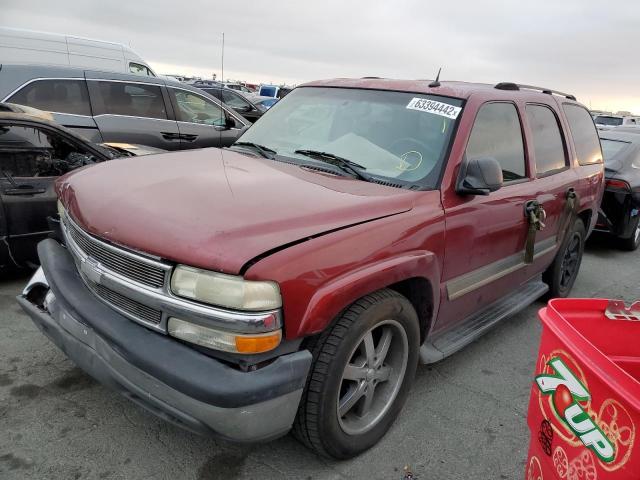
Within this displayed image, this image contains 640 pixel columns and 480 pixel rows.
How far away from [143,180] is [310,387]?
1300mm

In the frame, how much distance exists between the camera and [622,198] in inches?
259

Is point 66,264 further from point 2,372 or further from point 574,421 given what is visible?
point 574,421

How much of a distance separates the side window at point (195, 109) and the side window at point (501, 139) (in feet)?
15.9

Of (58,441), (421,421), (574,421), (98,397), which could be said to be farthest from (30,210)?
(574,421)

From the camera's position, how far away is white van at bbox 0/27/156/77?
990cm

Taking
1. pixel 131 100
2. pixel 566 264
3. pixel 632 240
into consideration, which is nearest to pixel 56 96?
pixel 131 100

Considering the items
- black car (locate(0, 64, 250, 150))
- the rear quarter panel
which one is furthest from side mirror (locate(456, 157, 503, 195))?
black car (locate(0, 64, 250, 150))

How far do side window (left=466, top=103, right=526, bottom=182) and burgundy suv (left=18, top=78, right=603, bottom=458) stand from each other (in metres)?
0.02

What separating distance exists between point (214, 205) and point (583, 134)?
12.9ft

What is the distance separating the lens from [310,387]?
2234mm

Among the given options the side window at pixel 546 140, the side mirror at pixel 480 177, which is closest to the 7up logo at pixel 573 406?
the side mirror at pixel 480 177

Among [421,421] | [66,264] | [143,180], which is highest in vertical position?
[143,180]

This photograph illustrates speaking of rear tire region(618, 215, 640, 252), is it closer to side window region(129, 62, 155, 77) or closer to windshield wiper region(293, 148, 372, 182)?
windshield wiper region(293, 148, 372, 182)

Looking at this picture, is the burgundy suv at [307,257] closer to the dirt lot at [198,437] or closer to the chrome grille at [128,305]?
the chrome grille at [128,305]
